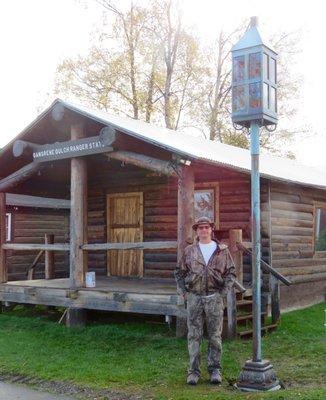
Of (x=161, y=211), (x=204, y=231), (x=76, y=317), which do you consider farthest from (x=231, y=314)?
(x=161, y=211)

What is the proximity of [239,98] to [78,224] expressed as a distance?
5298 mm

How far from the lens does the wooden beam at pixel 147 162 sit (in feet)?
34.2

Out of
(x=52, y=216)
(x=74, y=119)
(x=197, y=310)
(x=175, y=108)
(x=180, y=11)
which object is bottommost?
(x=197, y=310)

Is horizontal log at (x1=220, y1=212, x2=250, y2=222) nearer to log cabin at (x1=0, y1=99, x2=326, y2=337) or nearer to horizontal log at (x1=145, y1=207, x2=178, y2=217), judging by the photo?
log cabin at (x1=0, y1=99, x2=326, y2=337)

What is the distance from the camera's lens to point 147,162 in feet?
35.4

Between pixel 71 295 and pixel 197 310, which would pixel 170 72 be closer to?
pixel 71 295

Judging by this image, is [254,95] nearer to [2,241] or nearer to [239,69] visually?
[239,69]

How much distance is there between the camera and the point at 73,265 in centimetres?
1171

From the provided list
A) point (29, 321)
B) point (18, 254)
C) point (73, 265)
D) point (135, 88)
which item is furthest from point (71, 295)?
point (135, 88)

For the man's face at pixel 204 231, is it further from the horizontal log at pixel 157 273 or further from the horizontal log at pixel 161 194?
the horizontal log at pixel 157 273

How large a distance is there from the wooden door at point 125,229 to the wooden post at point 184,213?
474cm

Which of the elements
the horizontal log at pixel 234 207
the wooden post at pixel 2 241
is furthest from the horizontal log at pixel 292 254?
the wooden post at pixel 2 241

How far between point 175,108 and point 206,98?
1.93m

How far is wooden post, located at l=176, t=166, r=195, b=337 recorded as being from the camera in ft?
33.3
